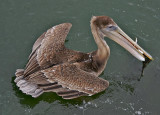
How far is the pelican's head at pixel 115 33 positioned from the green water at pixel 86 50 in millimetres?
710

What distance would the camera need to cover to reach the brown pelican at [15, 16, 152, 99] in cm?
735

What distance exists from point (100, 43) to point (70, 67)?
3.50 ft

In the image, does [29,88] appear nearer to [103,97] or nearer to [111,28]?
[103,97]

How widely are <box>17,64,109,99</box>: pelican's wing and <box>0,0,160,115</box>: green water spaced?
0.52m

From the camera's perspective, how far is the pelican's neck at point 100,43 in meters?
7.53

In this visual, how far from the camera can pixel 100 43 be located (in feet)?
25.2

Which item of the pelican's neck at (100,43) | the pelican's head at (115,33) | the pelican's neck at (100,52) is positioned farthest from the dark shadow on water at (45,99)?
the pelican's head at (115,33)

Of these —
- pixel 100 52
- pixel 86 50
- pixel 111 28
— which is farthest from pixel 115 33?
pixel 86 50

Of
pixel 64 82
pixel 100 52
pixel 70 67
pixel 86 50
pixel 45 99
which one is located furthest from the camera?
pixel 86 50

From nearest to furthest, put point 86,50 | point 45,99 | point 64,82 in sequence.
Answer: point 64,82
point 45,99
point 86,50

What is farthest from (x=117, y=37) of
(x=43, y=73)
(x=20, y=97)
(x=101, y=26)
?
(x=20, y=97)

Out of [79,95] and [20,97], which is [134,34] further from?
[20,97]

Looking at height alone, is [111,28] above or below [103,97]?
above

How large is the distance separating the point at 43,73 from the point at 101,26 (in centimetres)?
198
